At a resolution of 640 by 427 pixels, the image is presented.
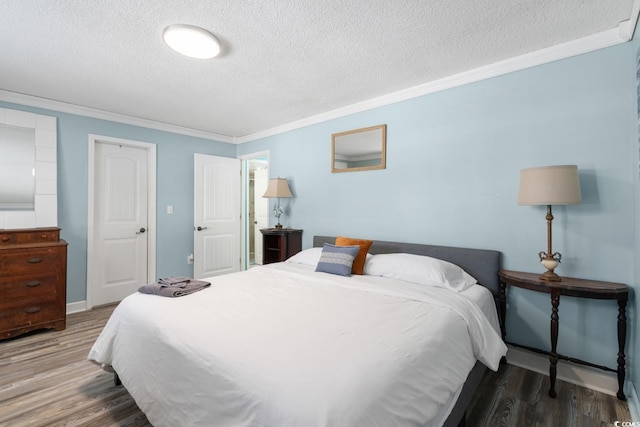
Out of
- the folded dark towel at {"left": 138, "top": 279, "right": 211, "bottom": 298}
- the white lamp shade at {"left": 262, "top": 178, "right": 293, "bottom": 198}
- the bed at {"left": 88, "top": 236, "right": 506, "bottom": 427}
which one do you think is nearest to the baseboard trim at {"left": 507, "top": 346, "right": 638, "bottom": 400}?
the bed at {"left": 88, "top": 236, "right": 506, "bottom": 427}

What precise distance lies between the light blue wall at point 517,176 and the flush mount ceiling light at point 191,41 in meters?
1.77

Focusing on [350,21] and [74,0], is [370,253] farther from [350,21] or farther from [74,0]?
[74,0]

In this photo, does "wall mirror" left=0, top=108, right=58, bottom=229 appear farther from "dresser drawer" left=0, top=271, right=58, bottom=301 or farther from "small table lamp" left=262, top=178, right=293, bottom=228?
"small table lamp" left=262, top=178, right=293, bottom=228

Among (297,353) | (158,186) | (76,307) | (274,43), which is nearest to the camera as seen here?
(297,353)

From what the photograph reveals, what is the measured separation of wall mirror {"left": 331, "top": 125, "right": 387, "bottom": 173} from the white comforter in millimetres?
1550

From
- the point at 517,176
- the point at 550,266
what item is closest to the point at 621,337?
the point at 550,266

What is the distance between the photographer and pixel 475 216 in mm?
2578

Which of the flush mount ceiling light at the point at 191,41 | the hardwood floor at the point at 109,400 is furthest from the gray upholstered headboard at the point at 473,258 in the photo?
the flush mount ceiling light at the point at 191,41

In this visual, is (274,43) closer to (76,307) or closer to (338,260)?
(338,260)

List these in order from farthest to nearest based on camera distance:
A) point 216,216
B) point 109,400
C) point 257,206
Answer: point 257,206, point 216,216, point 109,400

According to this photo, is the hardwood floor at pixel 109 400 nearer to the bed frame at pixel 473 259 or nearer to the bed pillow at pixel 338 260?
the bed frame at pixel 473 259

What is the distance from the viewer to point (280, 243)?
3941 millimetres

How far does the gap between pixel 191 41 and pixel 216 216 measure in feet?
9.84

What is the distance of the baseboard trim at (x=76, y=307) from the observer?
3482mm
